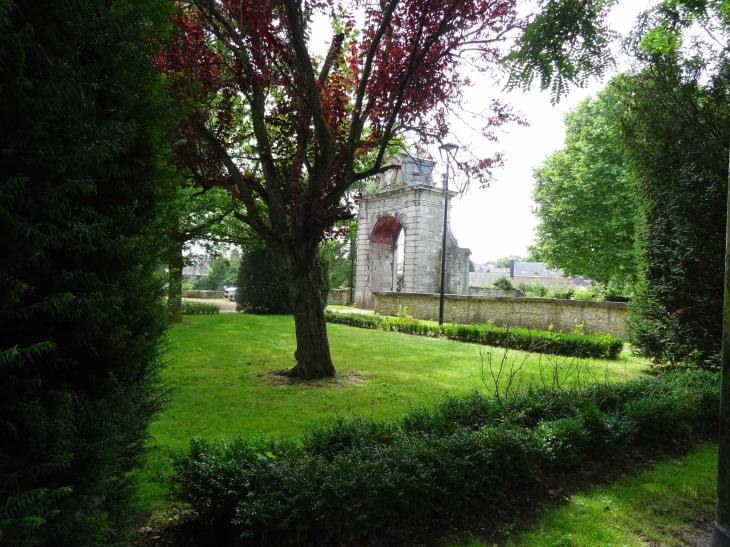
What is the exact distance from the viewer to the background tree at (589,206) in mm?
23188

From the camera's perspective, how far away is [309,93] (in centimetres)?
672

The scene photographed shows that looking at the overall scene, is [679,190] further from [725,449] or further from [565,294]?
[565,294]

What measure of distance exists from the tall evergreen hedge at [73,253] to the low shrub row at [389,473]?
0.95m

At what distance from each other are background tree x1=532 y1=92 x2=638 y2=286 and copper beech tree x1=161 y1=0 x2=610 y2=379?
18.8m

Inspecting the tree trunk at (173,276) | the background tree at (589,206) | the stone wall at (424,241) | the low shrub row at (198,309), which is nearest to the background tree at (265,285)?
the low shrub row at (198,309)

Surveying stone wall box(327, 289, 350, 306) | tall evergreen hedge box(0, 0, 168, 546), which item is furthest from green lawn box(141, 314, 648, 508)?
stone wall box(327, 289, 350, 306)

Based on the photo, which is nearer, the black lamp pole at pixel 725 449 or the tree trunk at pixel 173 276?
the black lamp pole at pixel 725 449

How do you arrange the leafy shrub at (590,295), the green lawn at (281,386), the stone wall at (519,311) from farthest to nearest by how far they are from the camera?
the leafy shrub at (590,295) → the stone wall at (519,311) → the green lawn at (281,386)

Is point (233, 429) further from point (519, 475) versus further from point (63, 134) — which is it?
point (63, 134)

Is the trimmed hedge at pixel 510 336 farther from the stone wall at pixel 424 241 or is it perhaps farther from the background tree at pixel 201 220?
the background tree at pixel 201 220

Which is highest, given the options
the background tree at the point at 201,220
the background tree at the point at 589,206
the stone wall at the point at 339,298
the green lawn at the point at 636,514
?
the background tree at the point at 589,206

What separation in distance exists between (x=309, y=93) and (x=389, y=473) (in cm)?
556

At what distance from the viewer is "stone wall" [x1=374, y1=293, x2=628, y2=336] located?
50.0 feet

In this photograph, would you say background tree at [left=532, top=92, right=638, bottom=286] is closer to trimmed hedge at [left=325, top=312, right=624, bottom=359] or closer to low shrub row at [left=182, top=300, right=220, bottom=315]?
trimmed hedge at [left=325, top=312, right=624, bottom=359]
